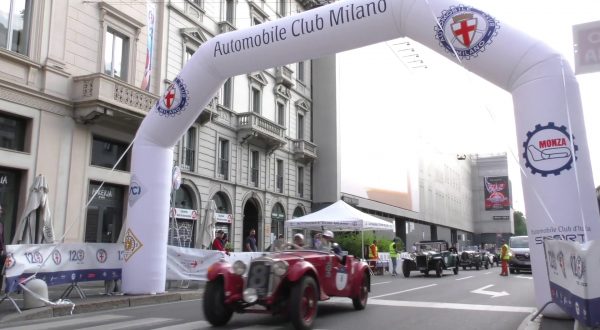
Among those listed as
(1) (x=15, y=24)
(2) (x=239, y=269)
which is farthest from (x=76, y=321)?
(1) (x=15, y=24)

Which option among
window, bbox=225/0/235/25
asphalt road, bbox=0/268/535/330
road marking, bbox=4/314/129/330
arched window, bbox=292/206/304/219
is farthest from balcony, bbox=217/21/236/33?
road marking, bbox=4/314/129/330

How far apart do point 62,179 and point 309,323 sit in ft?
42.6

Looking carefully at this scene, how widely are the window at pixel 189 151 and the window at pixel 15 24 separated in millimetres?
8679

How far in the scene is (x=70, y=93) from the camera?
18.1m

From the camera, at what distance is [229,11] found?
28.8 meters

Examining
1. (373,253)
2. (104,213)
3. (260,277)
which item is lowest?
(260,277)

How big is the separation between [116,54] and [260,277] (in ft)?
49.8

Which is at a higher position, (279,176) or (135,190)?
(279,176)

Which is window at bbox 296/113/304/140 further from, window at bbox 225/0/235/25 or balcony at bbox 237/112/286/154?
window at bbox 225/0/235/25

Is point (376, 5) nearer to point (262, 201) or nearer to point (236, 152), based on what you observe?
point (236, 152)

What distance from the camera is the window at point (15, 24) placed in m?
16.3

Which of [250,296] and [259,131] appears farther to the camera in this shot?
[259,131]

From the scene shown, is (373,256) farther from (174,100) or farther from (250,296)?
(250,296)

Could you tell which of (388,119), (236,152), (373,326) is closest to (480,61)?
(373,326)
